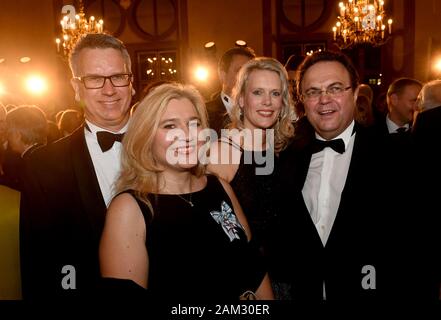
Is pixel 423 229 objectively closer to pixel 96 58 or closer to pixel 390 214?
pixel 390 214

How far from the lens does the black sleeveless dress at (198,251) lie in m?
1.67

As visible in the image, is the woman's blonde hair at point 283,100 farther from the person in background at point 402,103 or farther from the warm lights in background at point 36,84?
the warm lights in background at point 36,84

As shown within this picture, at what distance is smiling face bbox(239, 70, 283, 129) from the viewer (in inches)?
109

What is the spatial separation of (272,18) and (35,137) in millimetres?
8308

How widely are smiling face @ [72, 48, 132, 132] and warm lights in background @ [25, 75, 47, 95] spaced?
990 cm

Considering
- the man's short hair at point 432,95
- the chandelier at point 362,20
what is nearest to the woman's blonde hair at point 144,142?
the man's short hair at point 432,95

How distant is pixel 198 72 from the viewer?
10.1 metres

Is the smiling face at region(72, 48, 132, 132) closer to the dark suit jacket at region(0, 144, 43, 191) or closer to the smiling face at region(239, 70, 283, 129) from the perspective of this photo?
the smiling face at region(239, 70, 283, 129)

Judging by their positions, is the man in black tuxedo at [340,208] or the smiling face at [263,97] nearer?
the man in black tuxedo at [340,208]

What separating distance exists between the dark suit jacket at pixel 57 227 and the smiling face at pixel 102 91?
317mm

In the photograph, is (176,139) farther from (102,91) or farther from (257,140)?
(257,140)
